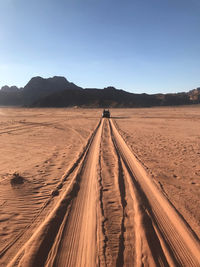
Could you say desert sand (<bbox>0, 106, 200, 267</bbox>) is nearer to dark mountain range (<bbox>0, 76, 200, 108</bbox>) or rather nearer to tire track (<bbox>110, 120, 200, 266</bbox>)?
tire track (<bbox>110, 120, 200, 266</bbox>)

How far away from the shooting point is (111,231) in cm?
325

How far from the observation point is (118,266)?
253 centimetres

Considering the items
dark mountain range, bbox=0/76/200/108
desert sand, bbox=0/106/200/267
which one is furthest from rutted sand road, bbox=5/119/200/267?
dark mountain range, bbox=0/76/200/108

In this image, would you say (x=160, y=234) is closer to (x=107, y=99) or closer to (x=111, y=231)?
(x=111, y=231)

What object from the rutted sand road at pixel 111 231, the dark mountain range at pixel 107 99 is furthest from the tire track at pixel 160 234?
the dark mountain range at pixel 107 99

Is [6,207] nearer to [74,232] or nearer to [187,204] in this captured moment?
[74,232]

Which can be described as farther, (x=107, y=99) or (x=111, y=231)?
(x=107, y=99)

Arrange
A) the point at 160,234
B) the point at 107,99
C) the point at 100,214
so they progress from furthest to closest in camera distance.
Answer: the point at 107,99, the point at 100,214, the point at 160,234

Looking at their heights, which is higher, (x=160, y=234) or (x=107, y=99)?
(x=107, y=99)

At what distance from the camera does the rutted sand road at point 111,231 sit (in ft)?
8.76

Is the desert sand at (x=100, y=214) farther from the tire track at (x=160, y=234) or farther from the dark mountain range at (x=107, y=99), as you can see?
the dark mountain range at (x=107, y=99)

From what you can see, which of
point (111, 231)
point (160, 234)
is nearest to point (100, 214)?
point (111, 231)

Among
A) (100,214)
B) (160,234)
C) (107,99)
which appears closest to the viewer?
(160,234)

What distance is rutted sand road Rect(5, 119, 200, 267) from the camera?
267 cm
